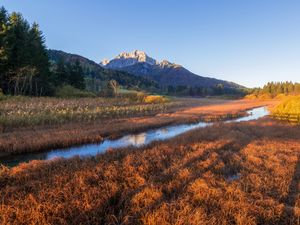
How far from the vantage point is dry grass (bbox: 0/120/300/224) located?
5539mm

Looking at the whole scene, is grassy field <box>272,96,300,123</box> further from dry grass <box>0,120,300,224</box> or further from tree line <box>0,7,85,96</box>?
tree line <box>0,7,85,96</box>

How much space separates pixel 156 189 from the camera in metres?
6.81

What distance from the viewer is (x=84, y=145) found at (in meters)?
15.2

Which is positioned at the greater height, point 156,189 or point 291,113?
point 291,113

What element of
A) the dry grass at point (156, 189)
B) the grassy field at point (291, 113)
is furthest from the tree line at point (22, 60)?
the grassy field at point (291, 113)

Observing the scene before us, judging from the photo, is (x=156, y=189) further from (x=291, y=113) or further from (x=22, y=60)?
(x=22, y=60)

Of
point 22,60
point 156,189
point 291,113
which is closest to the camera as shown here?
point 156,189

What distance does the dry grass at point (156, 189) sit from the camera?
5.54 m

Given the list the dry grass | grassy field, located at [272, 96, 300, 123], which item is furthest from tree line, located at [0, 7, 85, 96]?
grassy field, located at [272, 96, 300, 123]

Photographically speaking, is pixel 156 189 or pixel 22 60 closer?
pixel 156 189

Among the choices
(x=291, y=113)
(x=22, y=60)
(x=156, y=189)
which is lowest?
(x=156, y=189)

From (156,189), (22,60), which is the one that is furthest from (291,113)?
(22,60)

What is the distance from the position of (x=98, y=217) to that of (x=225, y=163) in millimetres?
6197

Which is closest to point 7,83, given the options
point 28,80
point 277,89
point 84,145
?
Result: point 28,80
